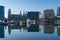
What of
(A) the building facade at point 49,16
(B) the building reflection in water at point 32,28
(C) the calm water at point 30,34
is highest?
(A) the building facade at point 49,16

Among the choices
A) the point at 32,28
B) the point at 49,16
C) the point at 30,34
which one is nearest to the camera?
the point at 30,34

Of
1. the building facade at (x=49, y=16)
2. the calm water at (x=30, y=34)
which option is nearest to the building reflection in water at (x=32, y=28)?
the calm water at (x=30, y=34)

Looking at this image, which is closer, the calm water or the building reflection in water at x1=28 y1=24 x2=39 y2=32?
the calm water

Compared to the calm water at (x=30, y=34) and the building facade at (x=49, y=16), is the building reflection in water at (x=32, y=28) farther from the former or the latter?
the building facade at (x=49, y=16)

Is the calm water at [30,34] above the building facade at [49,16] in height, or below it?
below

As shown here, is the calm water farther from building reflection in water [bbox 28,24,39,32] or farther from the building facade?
the building facade

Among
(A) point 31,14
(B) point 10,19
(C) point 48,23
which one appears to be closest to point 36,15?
(A) point 31,14

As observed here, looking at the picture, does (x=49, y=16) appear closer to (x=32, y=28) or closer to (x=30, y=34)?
(x=32, y=28)

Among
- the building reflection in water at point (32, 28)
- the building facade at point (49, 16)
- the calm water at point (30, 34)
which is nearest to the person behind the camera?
the calm water at point (30, 34)

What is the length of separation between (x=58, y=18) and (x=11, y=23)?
2837 mm

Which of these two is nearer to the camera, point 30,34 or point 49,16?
point 30,34

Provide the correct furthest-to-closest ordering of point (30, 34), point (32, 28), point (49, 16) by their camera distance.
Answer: point (49, 16)
point (32, 28)
point (30, 34)

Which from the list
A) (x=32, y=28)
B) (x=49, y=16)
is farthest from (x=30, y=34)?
(x=49, y=16)

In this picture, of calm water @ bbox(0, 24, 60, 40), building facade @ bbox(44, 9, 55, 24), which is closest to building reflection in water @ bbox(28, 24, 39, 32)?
calm water @ bbox(0, 24, 60, 40)
